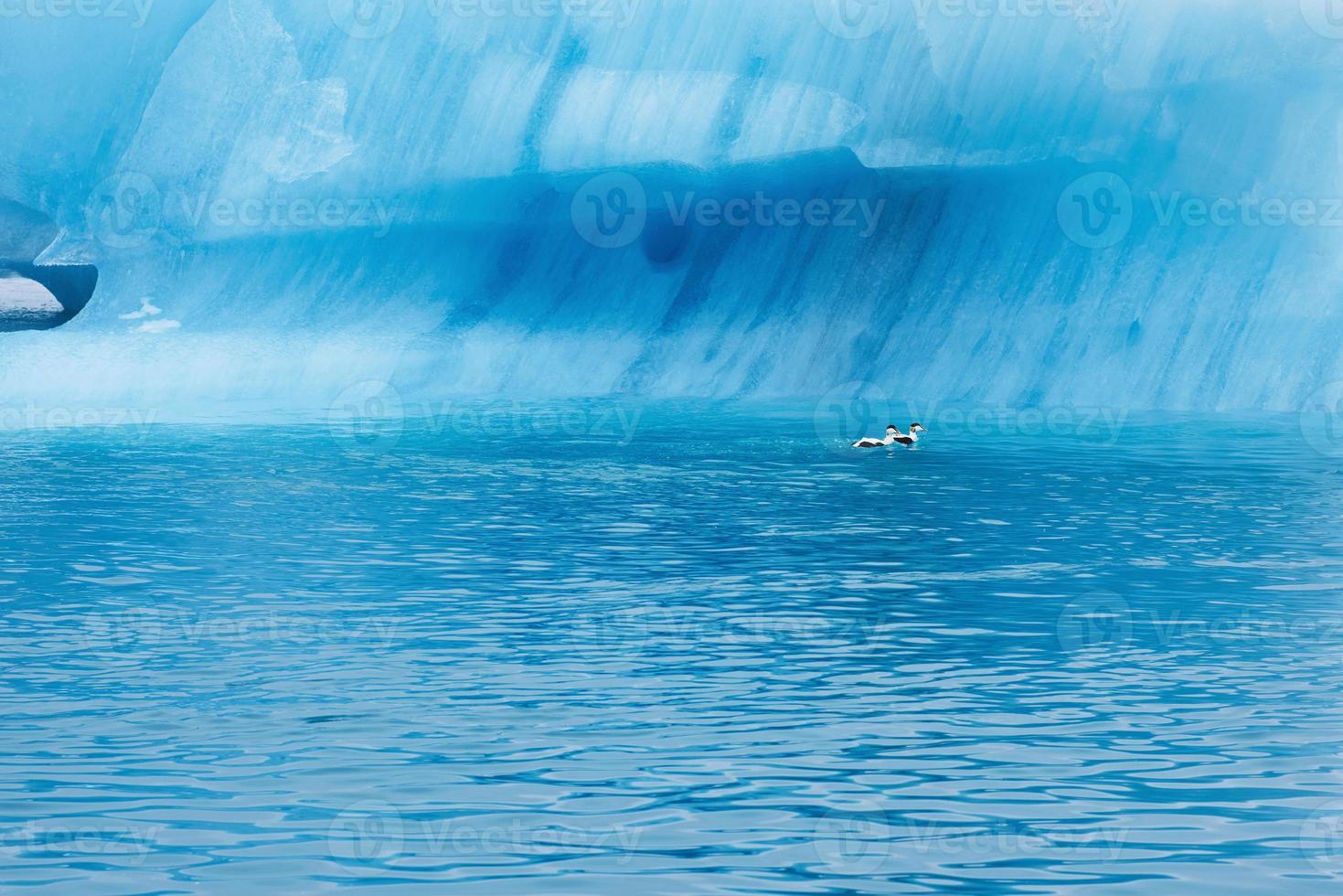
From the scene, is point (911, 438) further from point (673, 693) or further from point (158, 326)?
point (158, 326)

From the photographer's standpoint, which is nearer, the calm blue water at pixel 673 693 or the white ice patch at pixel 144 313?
the calm blue water at pixel 673 693

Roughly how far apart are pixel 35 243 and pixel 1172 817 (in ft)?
227

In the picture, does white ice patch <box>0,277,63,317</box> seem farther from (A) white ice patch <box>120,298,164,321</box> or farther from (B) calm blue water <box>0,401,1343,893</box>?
(B) calm blue water <box>0,401,1343,893</box>

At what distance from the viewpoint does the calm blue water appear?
9938 mm

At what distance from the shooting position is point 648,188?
7569cm

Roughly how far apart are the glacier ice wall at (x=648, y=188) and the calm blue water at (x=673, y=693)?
4011 centimetres

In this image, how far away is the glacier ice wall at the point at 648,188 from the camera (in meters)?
66.6

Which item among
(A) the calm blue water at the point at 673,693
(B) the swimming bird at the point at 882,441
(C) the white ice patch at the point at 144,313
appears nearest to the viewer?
(A) the calm blue water at the point at 673,693

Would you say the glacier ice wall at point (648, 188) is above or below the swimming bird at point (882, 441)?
above

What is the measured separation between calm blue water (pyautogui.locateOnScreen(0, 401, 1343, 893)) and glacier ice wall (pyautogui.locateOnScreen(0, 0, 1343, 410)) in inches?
1579

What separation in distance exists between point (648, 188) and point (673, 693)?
63.0 meters

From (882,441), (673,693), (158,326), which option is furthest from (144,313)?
(673,693)

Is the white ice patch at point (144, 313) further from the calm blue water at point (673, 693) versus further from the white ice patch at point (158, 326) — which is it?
the calm blue water at point (673, 693)

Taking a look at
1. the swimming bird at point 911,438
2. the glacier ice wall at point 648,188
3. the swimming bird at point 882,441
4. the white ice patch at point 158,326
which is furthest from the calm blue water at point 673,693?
the white ice patch at point 158,326
